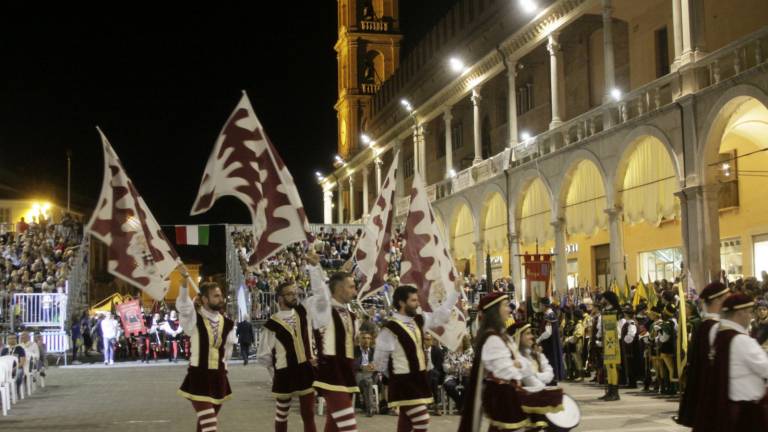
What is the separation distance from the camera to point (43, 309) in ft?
109

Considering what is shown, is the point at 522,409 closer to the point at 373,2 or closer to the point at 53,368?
the point at 53,368

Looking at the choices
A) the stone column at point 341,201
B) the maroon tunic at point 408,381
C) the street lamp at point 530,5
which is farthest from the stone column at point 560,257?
the stone column at point 341,201

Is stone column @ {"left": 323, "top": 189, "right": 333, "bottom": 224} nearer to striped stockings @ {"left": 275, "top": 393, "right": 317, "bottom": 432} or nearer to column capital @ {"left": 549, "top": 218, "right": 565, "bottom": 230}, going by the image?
column capital @ {"left": 549, "top": 218, "right": 565, "bottom": 230}

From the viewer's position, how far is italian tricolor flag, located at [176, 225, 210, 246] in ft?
114

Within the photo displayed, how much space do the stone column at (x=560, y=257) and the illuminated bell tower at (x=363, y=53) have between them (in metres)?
41.6

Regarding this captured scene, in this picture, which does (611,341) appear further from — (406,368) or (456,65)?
(456,65)

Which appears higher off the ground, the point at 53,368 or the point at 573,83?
the point at 573,83

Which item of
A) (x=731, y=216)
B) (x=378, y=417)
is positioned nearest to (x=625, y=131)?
(x=731, y=216)

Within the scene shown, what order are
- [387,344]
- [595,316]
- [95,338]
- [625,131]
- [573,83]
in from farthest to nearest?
[573,83] < [95,338] < [625,131] < [595,316] < [387,344]

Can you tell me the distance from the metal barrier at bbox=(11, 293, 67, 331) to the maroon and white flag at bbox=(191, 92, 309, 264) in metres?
25.1

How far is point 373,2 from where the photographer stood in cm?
7669

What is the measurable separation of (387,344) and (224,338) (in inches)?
69.8

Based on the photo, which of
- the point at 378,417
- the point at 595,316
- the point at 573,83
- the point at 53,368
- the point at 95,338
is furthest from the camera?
the point at 573,83

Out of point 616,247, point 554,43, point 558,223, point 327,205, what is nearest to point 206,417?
point 616,247
